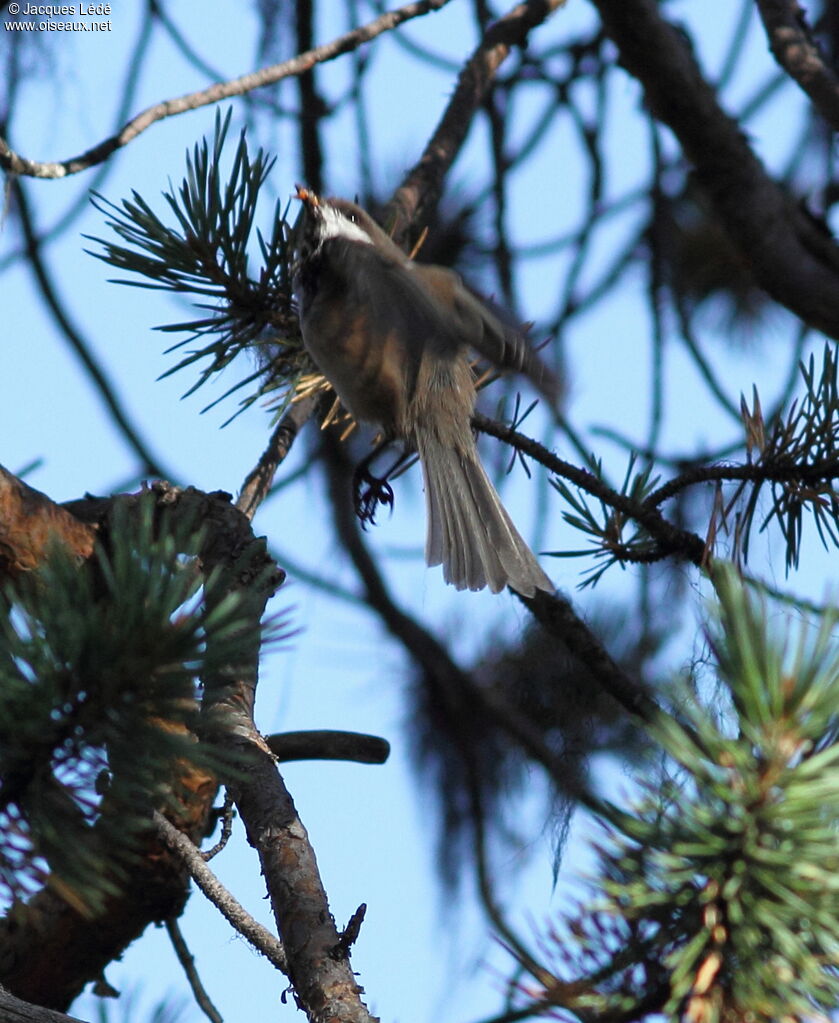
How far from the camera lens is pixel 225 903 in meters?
1.44

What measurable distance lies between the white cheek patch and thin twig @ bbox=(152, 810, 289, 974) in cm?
149

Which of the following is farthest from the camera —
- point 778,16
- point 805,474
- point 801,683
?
point 778,16

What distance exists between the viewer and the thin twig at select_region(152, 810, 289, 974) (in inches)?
54.0

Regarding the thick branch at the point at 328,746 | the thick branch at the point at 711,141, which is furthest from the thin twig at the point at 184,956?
the thick branch at the point at 711,141

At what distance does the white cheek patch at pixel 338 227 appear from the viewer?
8.82ft

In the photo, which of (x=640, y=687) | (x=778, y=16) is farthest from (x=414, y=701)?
(x=778, y=16)

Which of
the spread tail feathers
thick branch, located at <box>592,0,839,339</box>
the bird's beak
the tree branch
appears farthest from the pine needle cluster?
the bird's beak

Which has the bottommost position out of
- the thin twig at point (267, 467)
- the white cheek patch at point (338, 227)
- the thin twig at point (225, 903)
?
the thin twig at point (225, 903)

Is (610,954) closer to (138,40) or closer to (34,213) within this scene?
(34,213)

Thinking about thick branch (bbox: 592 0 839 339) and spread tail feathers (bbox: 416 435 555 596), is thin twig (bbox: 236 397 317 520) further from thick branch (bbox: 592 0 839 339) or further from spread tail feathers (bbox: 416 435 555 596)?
thick branch (bbox: 592 0 839 339)

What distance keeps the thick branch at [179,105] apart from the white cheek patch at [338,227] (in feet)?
1.24

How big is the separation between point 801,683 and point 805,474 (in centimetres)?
110

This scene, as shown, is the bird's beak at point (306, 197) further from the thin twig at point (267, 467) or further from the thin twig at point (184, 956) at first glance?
the thin twig at point (184, 956)

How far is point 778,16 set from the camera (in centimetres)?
255
